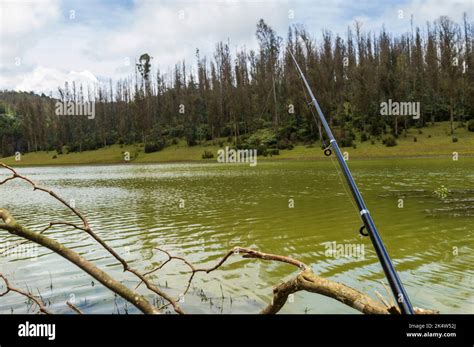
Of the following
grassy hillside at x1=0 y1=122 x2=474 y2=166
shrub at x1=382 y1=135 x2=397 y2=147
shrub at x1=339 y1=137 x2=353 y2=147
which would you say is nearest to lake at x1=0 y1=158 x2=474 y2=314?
grassy hillside at x1=0 y1=122 x2=474 y2=166

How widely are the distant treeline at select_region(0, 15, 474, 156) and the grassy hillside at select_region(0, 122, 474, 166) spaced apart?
2.01 meters

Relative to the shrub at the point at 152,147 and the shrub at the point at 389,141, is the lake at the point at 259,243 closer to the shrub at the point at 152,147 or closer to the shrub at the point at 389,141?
the shrub at the point at 389,141

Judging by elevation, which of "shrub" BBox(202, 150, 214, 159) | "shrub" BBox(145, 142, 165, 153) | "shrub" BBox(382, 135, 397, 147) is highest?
"shrub" BBox(145, 142, 165, 153)

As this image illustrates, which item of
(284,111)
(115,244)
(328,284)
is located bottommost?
(115,244)

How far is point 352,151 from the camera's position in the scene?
4950 centimetres

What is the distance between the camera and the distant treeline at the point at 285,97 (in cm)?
5716

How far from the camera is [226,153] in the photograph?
200 ft

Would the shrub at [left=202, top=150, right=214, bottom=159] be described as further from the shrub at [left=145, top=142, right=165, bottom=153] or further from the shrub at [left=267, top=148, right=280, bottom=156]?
the shrub at [left=145, top=142, right=165, bottom=153]

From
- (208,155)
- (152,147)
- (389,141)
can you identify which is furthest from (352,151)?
(152,147)

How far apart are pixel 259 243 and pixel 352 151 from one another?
4087 centimetres

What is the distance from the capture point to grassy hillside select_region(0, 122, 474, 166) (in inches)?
1785
